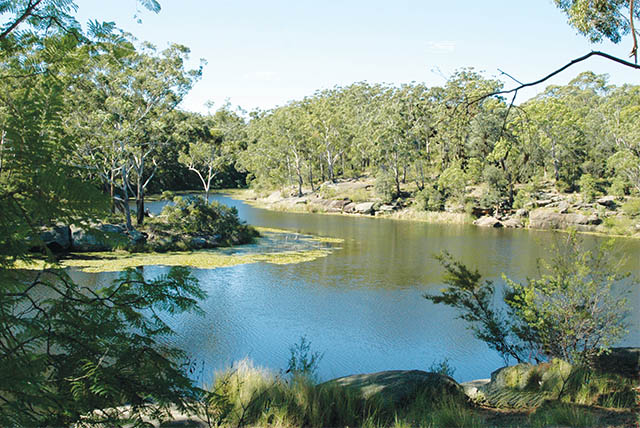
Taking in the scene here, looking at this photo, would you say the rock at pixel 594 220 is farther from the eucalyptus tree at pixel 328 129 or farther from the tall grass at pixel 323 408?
the tall grass at pixel 323 408

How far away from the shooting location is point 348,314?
41.0ft

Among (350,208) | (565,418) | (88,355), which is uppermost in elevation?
(88,355)

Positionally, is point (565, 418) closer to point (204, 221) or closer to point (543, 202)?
point (204, 221)

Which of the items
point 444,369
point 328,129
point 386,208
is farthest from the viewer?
point 328,129

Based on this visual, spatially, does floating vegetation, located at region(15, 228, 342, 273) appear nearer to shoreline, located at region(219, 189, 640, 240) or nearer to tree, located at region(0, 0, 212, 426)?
tree, located at region(0, 0, 212, 426)

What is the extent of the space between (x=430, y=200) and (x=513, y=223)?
22.3 ft

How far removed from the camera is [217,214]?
77.2 ft

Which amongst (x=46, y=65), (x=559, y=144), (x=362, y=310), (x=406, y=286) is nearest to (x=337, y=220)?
(x=559, y=144)

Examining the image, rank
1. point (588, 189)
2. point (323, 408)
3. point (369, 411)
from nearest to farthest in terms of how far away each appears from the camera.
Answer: point (369, 411)
point (323, 408)
point (588, 189)

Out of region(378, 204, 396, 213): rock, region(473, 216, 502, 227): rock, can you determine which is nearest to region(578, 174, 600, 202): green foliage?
region(473, 216, 502, 227): rock

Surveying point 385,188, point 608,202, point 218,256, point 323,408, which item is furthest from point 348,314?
point 385,188

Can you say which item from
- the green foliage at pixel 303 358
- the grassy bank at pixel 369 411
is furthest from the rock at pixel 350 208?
the grassy bank at pixel 369 411

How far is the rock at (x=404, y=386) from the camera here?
607 cm

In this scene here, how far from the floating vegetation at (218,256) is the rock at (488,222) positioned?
12969mm
